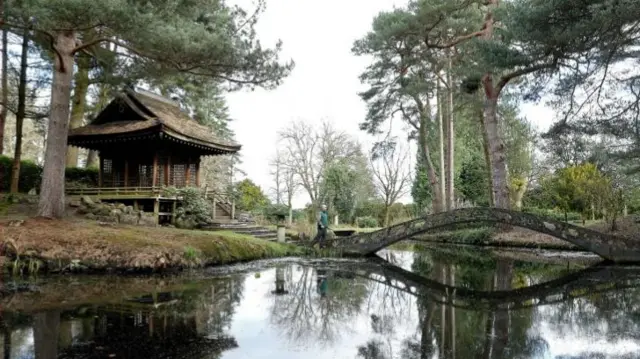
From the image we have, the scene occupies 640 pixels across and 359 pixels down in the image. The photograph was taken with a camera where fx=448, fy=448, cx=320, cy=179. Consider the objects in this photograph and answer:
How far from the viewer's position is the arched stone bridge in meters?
14.0

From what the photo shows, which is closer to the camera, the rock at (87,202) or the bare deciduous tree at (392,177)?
the rock at (87,202)

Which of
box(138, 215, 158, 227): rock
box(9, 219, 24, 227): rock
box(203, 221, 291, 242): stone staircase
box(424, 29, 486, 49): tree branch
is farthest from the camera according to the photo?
box(424, 29, 486, 49): tree branch

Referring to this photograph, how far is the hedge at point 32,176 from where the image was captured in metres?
19.8

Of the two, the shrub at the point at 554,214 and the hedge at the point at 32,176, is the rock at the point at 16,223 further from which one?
the shrub at the point at 554,214

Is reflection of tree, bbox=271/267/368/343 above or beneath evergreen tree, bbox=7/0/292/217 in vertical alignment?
beneath

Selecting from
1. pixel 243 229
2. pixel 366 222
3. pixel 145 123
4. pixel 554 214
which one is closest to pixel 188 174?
pixel 145 123

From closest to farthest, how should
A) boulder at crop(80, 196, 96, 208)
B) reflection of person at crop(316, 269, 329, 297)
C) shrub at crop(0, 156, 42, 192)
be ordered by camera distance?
reflection of person at crop(316, 269, 329, 297), boulder at crop(80, 196, 96, 208), shrub at crop(0, 156, 42, 192)

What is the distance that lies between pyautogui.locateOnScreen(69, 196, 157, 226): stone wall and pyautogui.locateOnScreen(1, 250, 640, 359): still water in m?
5.75

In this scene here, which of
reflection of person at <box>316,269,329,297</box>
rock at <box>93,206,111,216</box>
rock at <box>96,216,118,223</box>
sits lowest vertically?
reflection of person at <box>316,269,329,297</box>

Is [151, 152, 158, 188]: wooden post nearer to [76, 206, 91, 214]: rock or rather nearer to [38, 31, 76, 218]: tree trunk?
[76, 206, 91, 214]: rock

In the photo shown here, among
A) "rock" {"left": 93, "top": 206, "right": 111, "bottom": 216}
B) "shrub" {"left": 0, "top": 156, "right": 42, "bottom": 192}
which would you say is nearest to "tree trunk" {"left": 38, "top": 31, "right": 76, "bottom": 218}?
"rock" {"left": 93, "top": 206, "right": 111, "bottom": 216}

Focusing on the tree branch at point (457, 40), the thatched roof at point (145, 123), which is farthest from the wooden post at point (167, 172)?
the tree branch at point (457, 40)

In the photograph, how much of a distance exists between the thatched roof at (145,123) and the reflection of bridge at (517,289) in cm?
908

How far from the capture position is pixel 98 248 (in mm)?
10539
